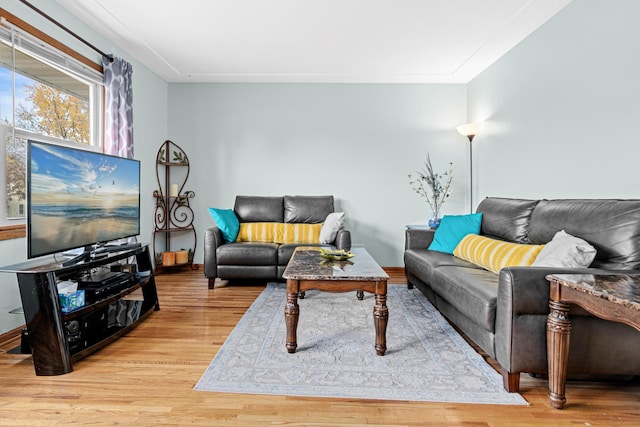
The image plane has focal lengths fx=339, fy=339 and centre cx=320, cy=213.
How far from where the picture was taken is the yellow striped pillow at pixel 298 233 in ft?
13.1

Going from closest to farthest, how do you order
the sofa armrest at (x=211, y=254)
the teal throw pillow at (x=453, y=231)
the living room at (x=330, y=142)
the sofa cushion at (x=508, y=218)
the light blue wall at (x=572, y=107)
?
the light blue wall at (x=572, y=107) → the sofa cushion at (x=508, y=218) → the teal throw pillow at (x=453, y=231) → the sofa armrest at (x=211, y=254) → the living room at (x=330, y=142)

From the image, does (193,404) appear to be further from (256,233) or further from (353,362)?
(256,233)

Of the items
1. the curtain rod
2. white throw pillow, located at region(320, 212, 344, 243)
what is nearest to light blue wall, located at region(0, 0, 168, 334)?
the curtain rod

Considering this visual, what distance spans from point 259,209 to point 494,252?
2700 mm

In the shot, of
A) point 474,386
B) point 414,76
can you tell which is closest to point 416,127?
point 414,76

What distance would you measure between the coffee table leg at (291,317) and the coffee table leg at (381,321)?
48 centimetres

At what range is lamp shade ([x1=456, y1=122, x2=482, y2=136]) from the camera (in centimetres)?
400

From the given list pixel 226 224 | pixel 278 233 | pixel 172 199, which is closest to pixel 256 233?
pixel 278 233

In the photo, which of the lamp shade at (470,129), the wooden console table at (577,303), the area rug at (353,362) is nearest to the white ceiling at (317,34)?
the lamp shade at (470,129)

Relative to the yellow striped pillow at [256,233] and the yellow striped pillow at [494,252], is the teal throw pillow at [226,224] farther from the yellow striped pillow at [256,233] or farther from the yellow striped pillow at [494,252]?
the yellow striped pillow at [494,252]

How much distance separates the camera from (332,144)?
14.9 feet

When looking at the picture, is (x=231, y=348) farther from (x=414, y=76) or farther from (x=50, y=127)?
(x=414, y=76)

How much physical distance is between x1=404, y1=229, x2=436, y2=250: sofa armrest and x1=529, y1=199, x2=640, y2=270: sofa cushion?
1217 mm

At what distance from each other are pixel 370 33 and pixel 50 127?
2866 millimetres
